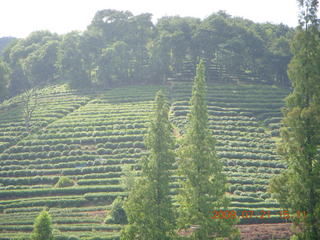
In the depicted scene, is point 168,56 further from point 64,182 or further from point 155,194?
point 155,194

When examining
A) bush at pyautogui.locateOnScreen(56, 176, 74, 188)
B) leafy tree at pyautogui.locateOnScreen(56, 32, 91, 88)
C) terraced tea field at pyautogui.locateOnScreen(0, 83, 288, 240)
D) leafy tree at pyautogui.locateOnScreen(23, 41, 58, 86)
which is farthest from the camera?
leafy tree at pyautogui.locateOnScreen(23, 41, 58, 86)

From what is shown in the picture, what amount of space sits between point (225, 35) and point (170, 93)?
22292mm

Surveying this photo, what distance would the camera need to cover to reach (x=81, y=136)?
5578 centimetres

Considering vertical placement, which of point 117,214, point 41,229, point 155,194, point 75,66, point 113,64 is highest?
point 113,64

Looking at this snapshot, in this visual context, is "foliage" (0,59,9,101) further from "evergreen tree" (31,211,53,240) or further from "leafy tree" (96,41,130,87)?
"evergreen tree" (31,211,53,240)

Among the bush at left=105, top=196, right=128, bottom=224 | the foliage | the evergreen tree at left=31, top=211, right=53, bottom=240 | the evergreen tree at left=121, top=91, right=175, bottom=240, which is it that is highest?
the foliage

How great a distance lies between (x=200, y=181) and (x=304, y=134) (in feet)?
23.6

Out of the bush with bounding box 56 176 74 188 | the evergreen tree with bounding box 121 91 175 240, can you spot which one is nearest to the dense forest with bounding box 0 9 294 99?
the bush with bounding box 56 176 74 188

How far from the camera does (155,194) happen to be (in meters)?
22.5

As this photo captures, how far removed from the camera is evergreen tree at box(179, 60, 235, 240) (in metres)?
22.1

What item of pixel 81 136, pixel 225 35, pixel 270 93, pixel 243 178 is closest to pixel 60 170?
pixel 81 136

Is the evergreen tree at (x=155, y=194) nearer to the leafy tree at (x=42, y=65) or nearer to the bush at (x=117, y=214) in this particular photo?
the bush at (x=117, y=214)

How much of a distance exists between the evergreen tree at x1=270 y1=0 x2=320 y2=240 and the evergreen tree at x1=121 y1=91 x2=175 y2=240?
23.2ft

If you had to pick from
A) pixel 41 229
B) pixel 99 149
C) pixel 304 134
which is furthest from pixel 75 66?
pixel 304 134
